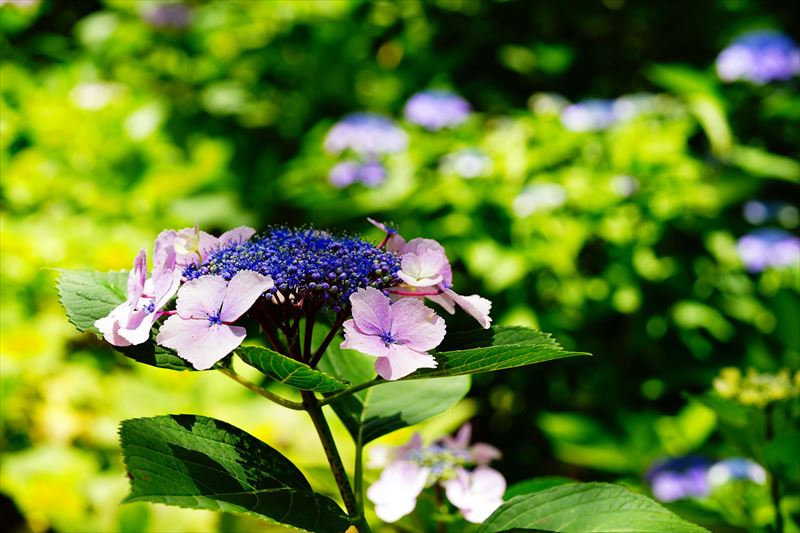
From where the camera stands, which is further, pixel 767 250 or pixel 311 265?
pixel 767 250

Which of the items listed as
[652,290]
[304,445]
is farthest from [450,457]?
[652,290]

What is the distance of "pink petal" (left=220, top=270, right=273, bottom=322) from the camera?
0.60 m

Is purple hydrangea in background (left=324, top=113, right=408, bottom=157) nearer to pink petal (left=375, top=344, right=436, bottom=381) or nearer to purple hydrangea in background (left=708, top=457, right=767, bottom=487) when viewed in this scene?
purple hydrangea in background (left=708, top=457, right=767, bottom=487)

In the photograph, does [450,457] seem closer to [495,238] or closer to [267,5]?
[495,238]

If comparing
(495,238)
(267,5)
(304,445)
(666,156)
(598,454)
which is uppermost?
(267,5)

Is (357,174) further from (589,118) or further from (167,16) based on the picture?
(167,16)

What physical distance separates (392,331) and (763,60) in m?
2.29

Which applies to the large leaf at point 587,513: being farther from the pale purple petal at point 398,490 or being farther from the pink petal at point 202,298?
the pink petal at point 202,298

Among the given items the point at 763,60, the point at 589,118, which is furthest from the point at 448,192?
the point at 763,60

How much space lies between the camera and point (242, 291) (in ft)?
1.98

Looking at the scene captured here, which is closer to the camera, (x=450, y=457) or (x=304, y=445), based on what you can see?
(x=450, y=457)

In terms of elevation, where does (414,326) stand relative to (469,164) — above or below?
above

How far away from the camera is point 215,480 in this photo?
1.98 ft

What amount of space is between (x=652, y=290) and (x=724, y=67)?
79 cm
